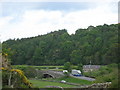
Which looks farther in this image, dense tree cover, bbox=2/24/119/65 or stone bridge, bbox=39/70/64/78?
dense tree cover, bbox=2/24/119/65

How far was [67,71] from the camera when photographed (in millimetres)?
36938

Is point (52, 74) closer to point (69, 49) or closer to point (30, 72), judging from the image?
point (30, 72)

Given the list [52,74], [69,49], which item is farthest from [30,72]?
[69,49]

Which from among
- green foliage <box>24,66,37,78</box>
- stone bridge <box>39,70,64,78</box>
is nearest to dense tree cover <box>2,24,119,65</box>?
stone bridge <box>39,70,64,78</box>

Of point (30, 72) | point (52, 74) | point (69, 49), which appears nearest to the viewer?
point (30, 72)

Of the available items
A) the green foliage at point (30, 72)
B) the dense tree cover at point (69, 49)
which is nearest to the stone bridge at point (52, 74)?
the green foliage at point (30, 72)

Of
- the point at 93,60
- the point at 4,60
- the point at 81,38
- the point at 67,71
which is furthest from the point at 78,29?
the point at 4,60

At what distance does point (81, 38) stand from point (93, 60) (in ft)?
40.2

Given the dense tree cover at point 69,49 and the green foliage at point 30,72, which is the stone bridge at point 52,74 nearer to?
the green foliage at point 30,72

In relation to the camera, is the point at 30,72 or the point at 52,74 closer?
the point at 30,72

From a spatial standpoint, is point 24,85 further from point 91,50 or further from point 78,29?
point 78,29

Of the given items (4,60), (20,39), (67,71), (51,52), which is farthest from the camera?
(20,39)

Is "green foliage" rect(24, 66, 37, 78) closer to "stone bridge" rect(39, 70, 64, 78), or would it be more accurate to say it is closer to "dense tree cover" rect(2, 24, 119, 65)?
"stone bridge" rect(39, 70, 64, 78)

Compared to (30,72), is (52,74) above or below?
below
